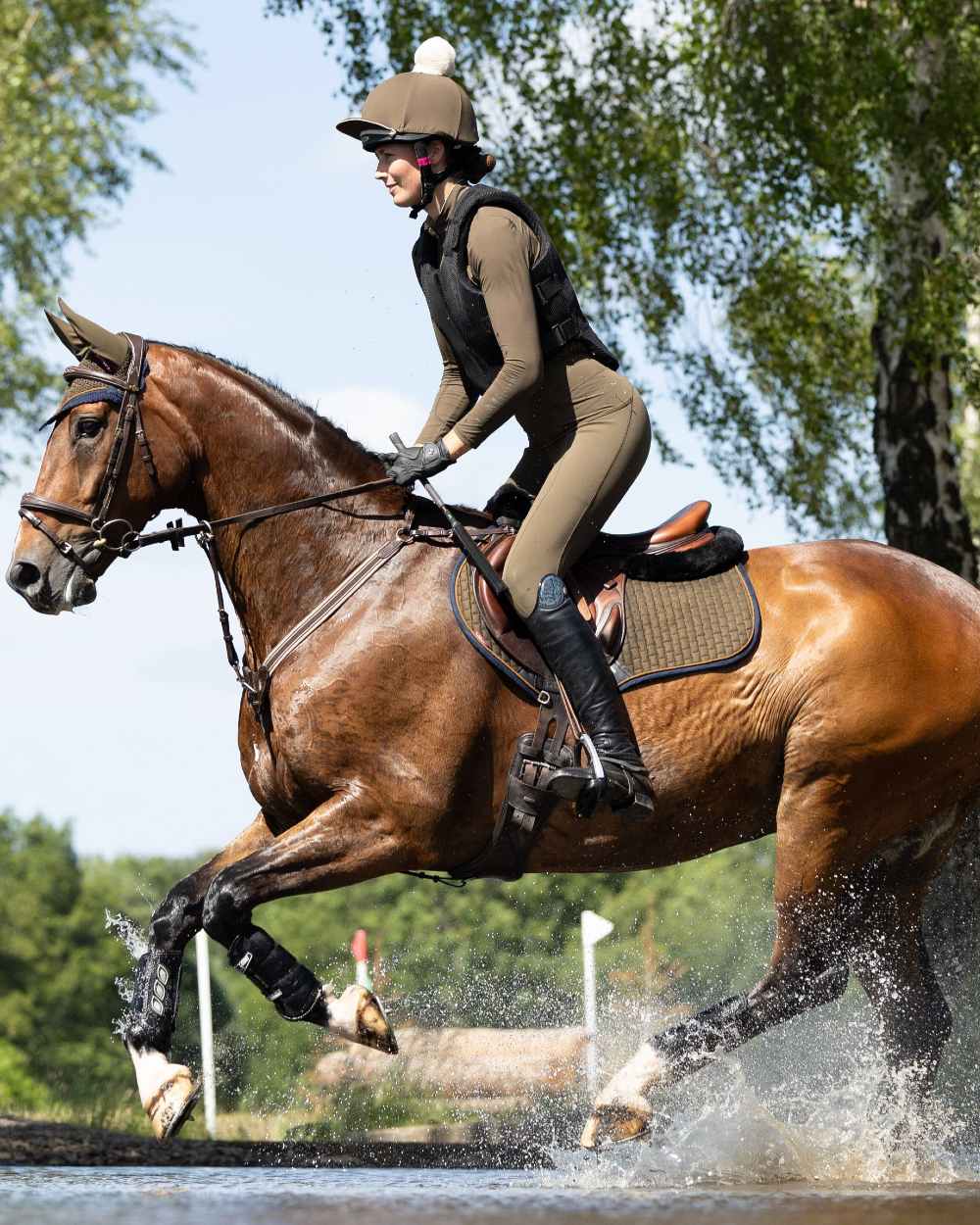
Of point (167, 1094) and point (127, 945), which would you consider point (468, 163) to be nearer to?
point (127, 945)

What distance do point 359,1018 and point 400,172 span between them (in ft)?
9.72

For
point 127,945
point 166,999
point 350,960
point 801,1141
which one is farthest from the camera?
point 350,960

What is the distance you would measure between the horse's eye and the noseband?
63 mm

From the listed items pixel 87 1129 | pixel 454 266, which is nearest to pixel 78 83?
pixel 87 1129

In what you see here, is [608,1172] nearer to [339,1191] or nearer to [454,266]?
[339,1191]

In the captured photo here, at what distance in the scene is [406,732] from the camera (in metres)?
5.93

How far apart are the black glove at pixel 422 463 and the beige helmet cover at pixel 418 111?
1.10 metres

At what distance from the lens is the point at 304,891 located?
19.3 feet

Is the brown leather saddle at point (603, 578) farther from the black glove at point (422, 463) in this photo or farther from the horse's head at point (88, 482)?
the horse's head at point (88, 482)

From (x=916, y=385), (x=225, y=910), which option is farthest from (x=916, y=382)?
(x=225, y=910)

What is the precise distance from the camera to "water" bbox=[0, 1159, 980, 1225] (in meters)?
4.50

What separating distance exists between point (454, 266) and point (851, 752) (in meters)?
2.29

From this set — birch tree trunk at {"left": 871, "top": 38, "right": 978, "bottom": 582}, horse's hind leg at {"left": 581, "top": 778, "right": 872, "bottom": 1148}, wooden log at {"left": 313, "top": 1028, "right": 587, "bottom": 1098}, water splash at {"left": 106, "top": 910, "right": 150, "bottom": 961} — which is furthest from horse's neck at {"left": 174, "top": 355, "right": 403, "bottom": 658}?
birch tree trunk at {"left": 871, "top": 38, "right": 978, "bottom": 582}

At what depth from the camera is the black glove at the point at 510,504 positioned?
21.1 ft
